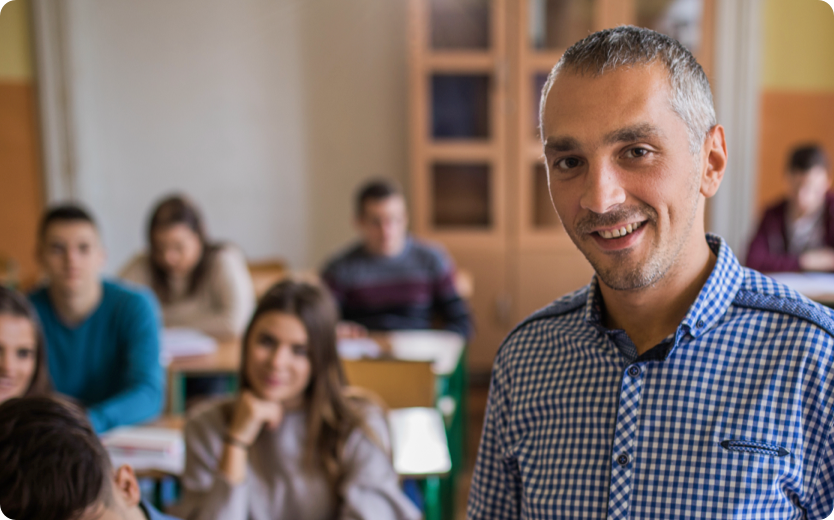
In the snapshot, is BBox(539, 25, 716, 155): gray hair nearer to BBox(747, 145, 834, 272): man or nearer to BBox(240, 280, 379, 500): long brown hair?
BBox(240, 280, 379, 500): long brown hair

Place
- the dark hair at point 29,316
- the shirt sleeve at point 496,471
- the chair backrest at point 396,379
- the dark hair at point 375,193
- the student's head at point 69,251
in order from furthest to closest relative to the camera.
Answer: the dark hair at point 375,193, the chair backrest at point 396,379, the student's head at point 69,251, the dark hair at point 29,316, the shirt sleeve at point 496,471

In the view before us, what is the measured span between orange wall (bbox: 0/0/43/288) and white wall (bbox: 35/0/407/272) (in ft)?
0.63

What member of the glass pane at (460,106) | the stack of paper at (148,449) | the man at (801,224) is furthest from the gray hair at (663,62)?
→ the glass pane at (460,106)

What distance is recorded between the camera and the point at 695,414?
703mm

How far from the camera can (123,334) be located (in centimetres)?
206

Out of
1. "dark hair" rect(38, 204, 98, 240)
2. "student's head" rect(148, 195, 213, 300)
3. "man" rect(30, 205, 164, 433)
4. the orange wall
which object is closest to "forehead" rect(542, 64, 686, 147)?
"man" rect(30, 205, 164, 433)

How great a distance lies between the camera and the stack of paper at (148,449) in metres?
1.66

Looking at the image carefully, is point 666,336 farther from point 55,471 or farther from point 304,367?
point 304,367

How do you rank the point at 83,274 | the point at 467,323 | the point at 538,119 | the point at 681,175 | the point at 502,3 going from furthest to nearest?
the point at 502,3 < the point at 467,323 < the point at 83,274 < the point at 538,119 < the point at 681,175

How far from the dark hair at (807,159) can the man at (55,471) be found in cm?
340

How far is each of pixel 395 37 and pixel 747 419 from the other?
153 inches

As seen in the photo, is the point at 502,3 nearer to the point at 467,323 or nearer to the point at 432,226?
the point at 432,226

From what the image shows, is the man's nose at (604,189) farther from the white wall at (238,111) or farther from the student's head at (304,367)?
the white wall at (238,111)

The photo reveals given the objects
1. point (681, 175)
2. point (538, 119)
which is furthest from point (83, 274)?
point (681, 175)
